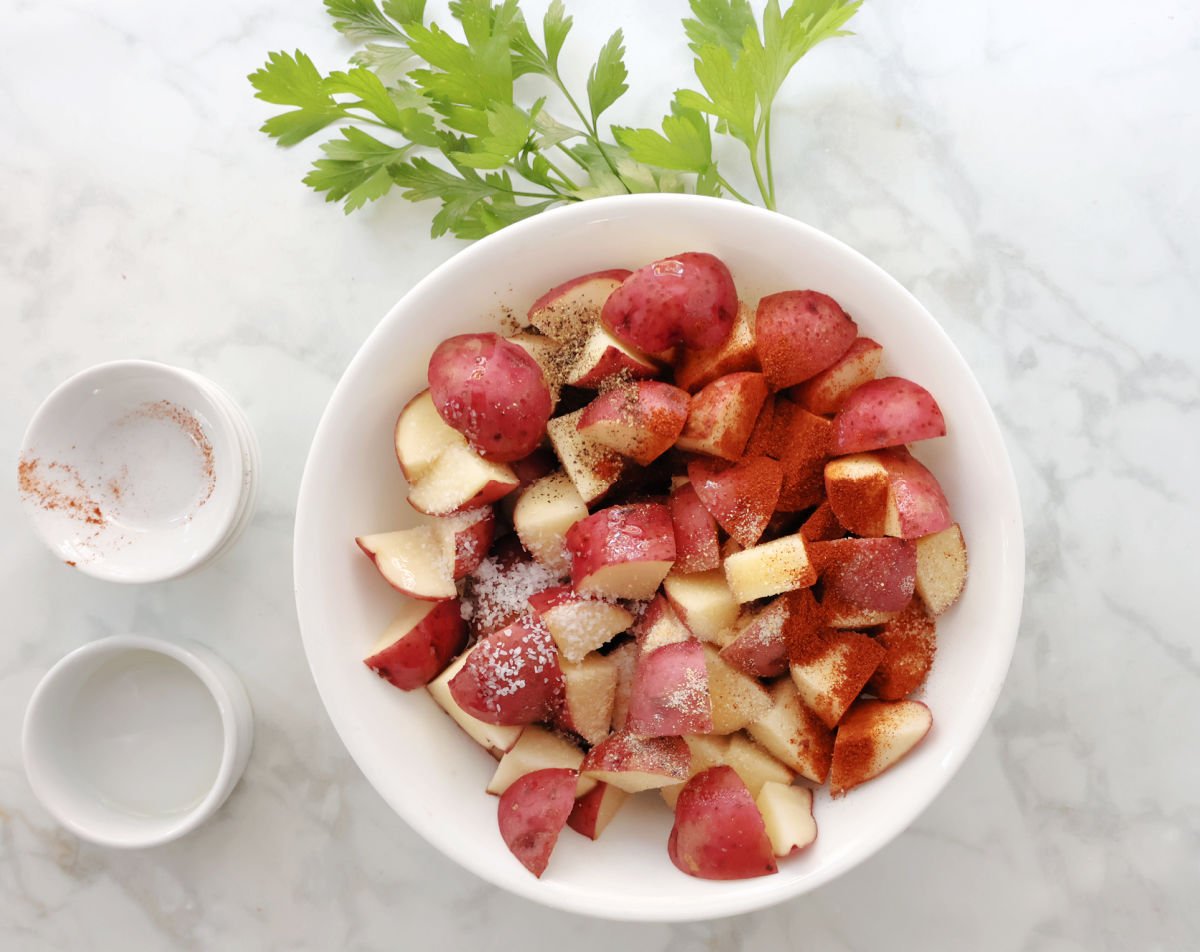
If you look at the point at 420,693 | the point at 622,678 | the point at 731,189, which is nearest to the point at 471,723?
the point at 420,693

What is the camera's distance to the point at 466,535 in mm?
1160

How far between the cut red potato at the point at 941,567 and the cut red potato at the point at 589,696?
36cm

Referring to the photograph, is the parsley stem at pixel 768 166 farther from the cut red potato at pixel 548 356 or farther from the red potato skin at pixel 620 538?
the red potato skin at pixel 620 538

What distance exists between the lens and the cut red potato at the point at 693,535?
110cm

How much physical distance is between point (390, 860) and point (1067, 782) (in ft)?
3.22

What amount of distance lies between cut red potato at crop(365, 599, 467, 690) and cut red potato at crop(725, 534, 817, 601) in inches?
14.0

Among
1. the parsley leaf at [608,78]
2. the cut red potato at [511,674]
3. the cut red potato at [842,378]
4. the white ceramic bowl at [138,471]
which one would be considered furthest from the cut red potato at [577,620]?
the parsley leaf at [608,78]

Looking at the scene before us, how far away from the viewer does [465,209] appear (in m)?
1.37

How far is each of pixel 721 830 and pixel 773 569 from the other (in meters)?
0.29

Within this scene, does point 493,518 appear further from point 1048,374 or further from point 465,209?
point 1048,374

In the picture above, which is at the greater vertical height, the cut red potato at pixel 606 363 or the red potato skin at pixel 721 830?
the cut red potato at pixel 606 363

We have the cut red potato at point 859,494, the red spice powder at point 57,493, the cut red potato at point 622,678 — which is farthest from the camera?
the red spice powder at point 57,493

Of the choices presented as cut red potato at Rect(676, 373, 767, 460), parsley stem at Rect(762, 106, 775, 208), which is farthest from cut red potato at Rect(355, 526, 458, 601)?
parsley stem at Rect(762, 106, 775, 208)

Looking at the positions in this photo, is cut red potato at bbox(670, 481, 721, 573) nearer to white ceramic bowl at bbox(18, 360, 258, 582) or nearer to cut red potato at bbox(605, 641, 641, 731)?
cut red potato at bbox(605, 641, 641, 731)
